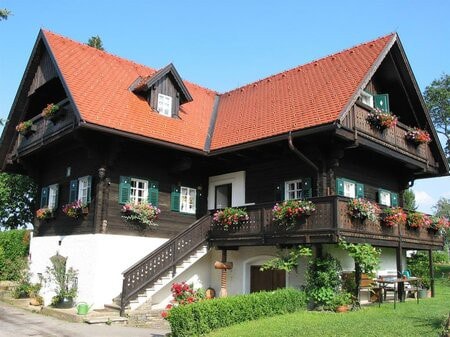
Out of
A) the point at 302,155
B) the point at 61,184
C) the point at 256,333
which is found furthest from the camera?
the point at 61,184

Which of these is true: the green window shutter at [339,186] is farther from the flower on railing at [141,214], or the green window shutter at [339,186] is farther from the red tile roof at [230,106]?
the flower on railing at [141,214]

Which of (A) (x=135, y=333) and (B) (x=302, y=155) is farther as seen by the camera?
(B) (x=302, y=155)

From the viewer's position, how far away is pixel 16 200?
35.3 meters

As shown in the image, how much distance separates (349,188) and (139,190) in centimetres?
761

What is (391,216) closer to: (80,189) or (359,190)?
(359,190)

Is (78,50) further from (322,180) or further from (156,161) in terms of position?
(322,180)

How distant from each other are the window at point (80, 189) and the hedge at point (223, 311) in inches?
298

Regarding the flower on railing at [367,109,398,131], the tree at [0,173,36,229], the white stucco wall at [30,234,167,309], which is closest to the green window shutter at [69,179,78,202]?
the white stucco wall at [30,234,167,309]

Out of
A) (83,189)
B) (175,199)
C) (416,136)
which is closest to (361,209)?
(416,136)

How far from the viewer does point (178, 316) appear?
10.6m

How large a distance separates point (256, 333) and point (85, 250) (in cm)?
811

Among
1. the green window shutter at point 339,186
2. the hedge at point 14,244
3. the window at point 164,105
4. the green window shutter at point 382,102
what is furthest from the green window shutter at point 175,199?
the hedge at point 14,244

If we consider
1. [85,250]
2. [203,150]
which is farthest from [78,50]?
[85,250]

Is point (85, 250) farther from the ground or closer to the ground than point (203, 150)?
closer to the ground
